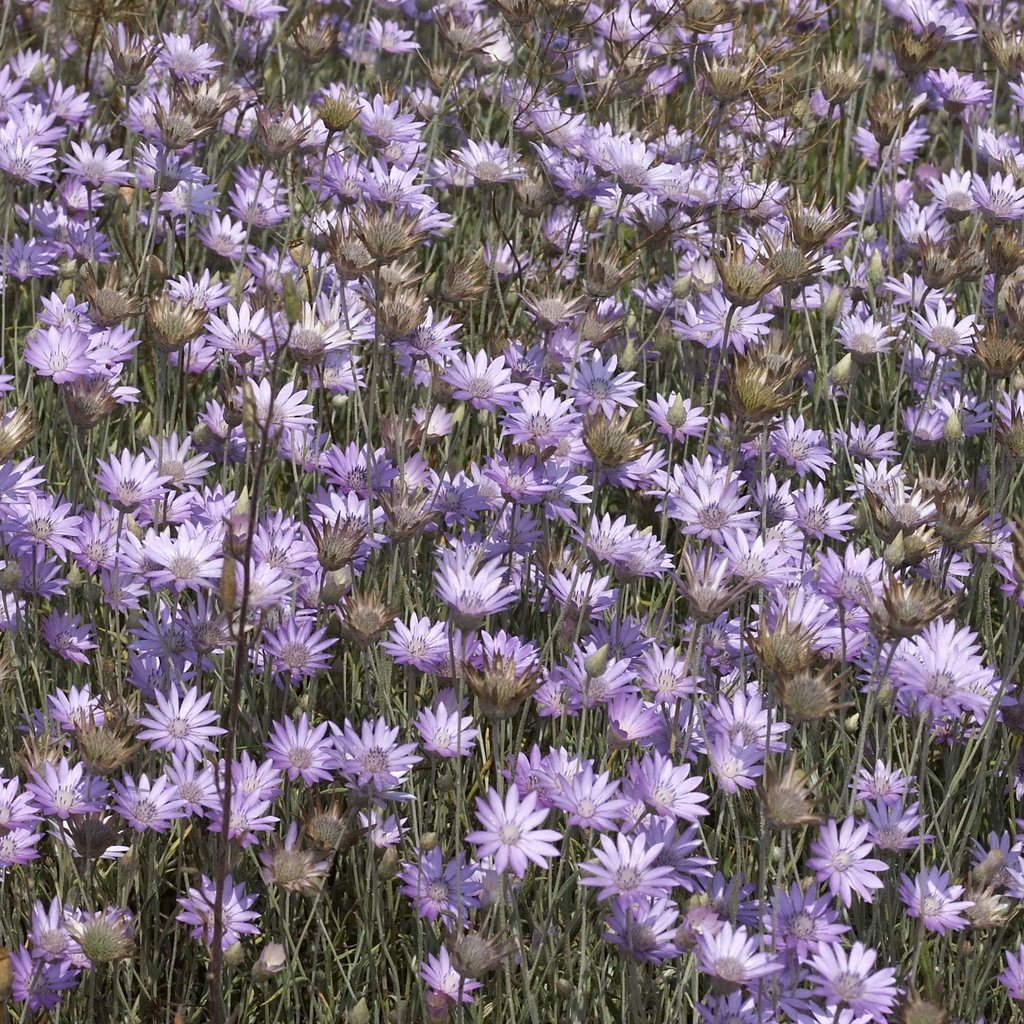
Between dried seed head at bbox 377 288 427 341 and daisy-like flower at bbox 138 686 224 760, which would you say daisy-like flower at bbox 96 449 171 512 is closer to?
daisy-like flower at bbox 138 686 224 760

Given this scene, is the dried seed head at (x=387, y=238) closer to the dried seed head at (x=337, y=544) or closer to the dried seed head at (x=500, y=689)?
the dried seed head at (x=337, y=544)

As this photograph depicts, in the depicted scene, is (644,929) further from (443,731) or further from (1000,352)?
(1000,352)

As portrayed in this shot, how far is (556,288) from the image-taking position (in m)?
3.73

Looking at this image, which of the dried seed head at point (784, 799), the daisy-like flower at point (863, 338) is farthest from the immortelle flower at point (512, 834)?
the daisy-like flower at point (863, 338)

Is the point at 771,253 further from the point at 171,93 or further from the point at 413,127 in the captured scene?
the point at 171,93

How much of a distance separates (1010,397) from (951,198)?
96cm

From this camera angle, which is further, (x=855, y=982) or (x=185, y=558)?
(x=185, y=558)

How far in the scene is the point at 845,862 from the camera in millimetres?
2373

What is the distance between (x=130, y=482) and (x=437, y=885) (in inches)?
38.4

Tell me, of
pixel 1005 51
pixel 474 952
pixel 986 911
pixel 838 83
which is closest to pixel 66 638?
pixel 474 952

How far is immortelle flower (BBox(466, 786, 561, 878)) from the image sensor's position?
218cm

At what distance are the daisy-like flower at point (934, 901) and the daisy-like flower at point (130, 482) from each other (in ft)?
5.05

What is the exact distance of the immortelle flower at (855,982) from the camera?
218 cm

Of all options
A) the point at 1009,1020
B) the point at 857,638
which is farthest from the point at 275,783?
the point at 1009,1020
